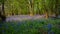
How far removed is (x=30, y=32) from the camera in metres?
5.29

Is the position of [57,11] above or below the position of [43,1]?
below

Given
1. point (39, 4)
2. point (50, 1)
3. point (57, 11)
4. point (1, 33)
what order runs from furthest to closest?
1. point (57, 11)
2. point (39, 4)
3. point (50, 1)
4. point (1, 33)

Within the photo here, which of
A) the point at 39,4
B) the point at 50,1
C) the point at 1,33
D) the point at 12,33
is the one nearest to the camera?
the point at 1,33

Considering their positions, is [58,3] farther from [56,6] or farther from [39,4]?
[39,4]

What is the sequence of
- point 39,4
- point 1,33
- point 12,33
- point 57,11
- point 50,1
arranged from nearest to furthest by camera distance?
1. point 1,33
2. point 12,33
3. point 50,1
4. point 39,4
5. point 57,11

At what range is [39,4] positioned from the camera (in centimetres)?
1363

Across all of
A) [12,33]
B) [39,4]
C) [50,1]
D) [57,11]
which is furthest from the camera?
[57,11]

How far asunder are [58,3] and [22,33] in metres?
9.48

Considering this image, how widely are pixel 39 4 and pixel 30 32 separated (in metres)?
8.50

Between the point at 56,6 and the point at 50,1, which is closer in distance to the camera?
the point at 50,1

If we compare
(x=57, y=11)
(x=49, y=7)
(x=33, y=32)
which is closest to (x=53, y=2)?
(x=49, y=7)

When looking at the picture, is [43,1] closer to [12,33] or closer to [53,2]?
[53,2]

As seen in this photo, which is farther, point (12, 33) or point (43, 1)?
point (43, 1)

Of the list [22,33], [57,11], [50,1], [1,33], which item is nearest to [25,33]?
[22,33]
